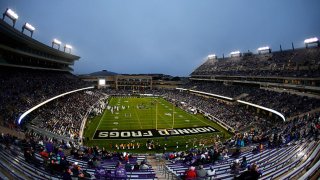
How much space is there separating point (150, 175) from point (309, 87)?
33.6 metres

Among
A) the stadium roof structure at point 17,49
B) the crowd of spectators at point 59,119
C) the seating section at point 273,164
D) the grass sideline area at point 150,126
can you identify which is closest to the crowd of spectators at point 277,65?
the grass sideline area at point 150,126

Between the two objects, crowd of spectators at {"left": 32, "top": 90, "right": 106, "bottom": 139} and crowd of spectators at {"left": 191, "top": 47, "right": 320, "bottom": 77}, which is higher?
crowd of spectators at {"left": 191, "top": 47, "right": 320, "bottom": 77}

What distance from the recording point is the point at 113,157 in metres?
19.0

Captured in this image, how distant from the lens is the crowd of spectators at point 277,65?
4400 centimetres

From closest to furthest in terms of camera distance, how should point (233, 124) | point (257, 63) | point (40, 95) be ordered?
point (40, 95), point (233, 124), point (257, 63)

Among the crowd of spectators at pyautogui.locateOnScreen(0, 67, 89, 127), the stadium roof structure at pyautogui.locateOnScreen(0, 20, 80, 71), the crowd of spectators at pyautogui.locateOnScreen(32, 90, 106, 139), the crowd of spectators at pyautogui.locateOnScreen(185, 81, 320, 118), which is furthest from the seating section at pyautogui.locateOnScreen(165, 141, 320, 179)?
the stadium roof structure at pyautogui.locateOnScreen(0, 20, 80, 71)

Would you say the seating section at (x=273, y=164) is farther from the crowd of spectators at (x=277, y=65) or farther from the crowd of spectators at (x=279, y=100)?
the crowd of spectators at (x=277, y=65)

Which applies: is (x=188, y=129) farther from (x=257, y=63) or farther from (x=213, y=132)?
(x=257, y=63)

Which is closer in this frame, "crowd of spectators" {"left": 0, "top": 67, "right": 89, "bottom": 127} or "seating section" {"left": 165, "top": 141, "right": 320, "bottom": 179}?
"seating section" {"left": 165, "top": 141, "right": 320, "bottom": 179}

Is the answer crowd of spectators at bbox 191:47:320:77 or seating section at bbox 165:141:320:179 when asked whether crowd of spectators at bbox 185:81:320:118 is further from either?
seating section at bbox 165:141:320:179

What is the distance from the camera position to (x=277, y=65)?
54219mm

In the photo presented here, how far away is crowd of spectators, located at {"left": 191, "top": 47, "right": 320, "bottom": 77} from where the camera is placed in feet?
144

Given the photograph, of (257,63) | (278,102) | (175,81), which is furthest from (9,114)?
(175,81)

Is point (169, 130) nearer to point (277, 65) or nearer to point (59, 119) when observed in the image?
point (59, 119)
